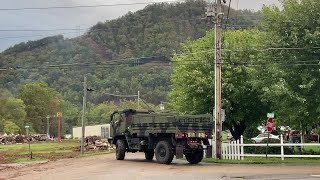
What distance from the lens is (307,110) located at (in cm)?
2597

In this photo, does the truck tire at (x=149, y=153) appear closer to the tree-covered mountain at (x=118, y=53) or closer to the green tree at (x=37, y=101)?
the tree-covered mountain at (x=118, y=53)

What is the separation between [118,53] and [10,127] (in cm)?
3908

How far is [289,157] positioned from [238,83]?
920 cm

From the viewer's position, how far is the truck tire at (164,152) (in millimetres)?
22531

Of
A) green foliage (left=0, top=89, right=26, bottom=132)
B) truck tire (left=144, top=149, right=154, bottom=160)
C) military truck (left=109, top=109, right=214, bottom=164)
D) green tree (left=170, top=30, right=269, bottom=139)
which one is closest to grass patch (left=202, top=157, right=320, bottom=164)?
military truck (left=109, top=109, right=214, bottom=164)

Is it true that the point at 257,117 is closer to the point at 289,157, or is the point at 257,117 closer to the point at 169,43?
the point at 289,157

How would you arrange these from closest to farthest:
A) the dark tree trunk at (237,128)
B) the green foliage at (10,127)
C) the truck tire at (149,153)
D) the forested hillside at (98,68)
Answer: the truck tire at (149,153)
the dark tree trunk at (237,128)
the green foliage at (10,127)
the forested hillside at (98,68)

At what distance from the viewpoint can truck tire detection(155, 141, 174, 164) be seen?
22531mm

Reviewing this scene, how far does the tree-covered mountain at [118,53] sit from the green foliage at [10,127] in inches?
464

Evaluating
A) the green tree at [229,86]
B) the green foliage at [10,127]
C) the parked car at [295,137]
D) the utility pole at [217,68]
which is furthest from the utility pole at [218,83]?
the green foliage at [10,127]

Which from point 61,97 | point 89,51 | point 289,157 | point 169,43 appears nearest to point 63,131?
point 61,97

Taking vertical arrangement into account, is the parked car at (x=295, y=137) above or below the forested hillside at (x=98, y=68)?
below

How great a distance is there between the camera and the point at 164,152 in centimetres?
2297

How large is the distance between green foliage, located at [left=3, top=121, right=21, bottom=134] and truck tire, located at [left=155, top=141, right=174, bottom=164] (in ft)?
263
